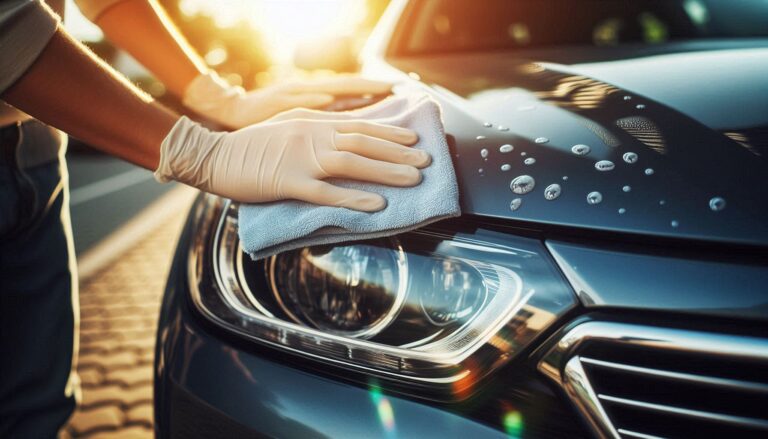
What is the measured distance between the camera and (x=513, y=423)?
823 mm

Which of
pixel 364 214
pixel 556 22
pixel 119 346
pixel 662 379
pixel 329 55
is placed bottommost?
pixel 119 346

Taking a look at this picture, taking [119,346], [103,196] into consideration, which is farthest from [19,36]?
[103,196]

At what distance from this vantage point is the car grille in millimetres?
735

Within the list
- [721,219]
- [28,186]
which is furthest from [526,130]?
[28,186]

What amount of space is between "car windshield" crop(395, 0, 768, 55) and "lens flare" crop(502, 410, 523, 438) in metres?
1.35

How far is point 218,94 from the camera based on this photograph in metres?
1.74

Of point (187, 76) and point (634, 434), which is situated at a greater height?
point (187, 76)

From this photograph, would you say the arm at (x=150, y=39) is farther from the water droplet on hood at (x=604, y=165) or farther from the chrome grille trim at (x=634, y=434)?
the chrome grille trim at (x=634, y=434)

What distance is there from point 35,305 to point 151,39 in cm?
82

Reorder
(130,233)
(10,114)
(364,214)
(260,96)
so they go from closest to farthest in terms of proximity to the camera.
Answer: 1. (364,214)
2. (10,114)
3. (260,96)
4. (130,233)

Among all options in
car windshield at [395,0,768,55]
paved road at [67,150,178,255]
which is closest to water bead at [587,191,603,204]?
car windshield at [395,0,768,55]

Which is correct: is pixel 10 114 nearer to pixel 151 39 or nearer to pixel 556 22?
pixel 151 39

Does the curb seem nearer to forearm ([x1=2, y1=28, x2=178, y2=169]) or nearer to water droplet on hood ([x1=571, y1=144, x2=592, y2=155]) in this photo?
forearm ([x1=2, y1=28, x2=178, y2=169])

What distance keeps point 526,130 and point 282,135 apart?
0.50 metres
